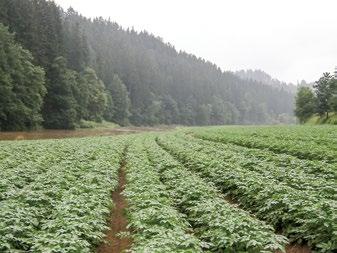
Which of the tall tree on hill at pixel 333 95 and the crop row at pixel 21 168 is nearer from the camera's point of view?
the crop row at pixel 21 168

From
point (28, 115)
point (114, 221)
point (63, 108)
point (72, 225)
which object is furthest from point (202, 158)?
point (63, 108)

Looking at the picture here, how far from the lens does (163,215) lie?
37.1 feet

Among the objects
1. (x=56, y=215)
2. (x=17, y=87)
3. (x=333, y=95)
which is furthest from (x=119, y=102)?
(x=56, y=215)

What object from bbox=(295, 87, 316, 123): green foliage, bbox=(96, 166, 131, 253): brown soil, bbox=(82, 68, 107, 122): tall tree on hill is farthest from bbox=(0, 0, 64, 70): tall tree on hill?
bbox=(96, 166, 131, 253): brown soil

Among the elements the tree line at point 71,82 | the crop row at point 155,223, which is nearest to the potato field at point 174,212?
the crop row at point 155,223

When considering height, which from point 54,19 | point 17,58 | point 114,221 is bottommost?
point 114,221

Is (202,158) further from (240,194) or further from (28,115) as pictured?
(28,115)

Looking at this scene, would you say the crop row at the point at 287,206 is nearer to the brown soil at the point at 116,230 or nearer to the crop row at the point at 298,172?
the crop row at the point at 298,172

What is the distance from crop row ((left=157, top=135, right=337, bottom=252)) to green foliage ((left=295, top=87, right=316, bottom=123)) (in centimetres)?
7398

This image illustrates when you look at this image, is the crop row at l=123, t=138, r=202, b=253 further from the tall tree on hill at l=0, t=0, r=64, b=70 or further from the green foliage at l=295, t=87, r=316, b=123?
the green foliage at l=295, t=87, r=316, b=123

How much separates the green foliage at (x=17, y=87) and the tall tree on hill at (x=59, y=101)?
6.32m

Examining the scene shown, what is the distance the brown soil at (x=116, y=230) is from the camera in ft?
38.2

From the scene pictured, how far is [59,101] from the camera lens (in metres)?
73.9

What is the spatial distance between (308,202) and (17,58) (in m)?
56.8
